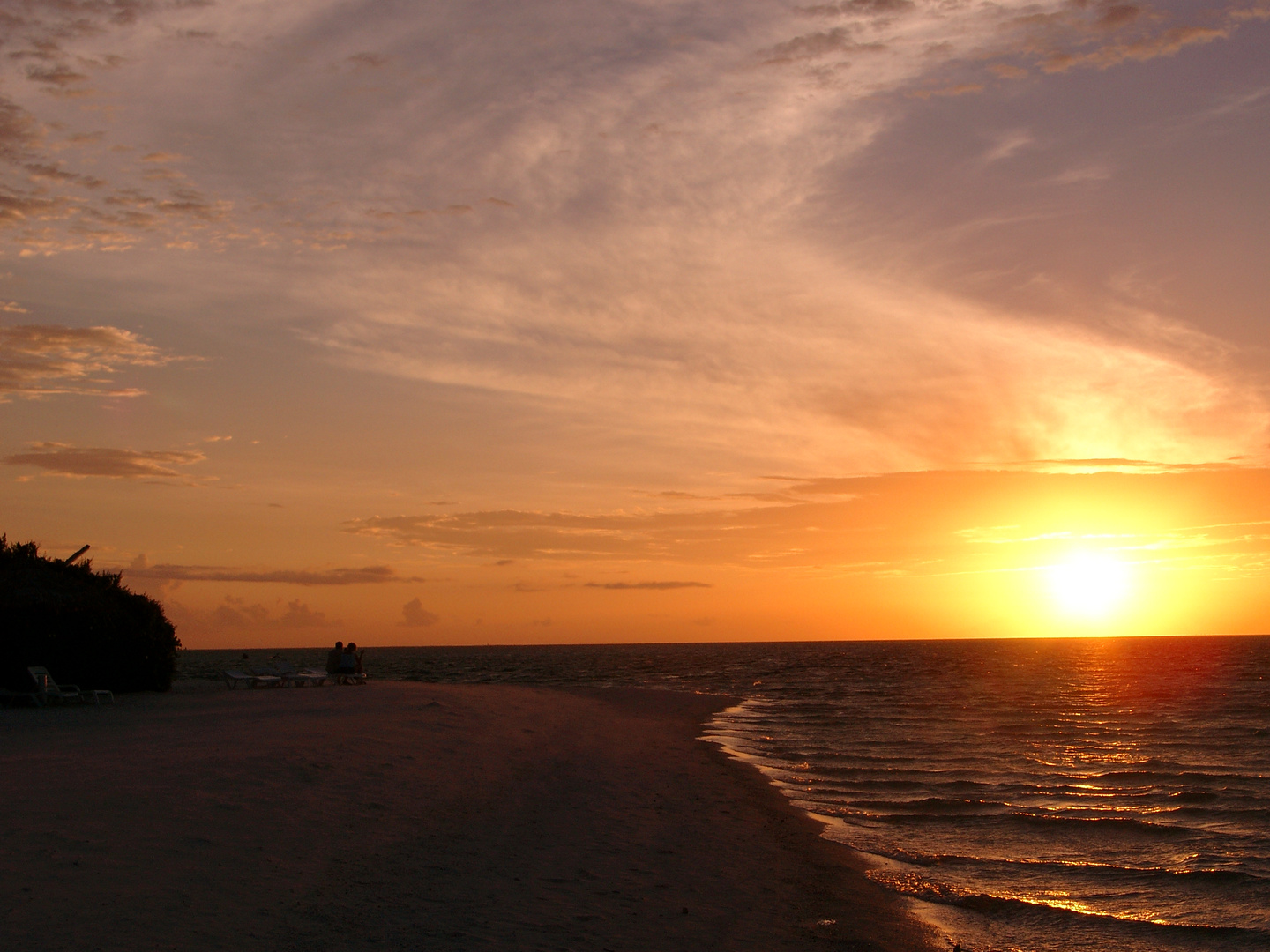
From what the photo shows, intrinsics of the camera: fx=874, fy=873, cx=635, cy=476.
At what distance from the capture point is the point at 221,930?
23.1ft

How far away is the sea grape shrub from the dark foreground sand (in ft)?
25.5

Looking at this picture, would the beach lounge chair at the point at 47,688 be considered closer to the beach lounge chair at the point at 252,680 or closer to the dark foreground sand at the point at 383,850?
the dark foreground sand at the point at 383,850

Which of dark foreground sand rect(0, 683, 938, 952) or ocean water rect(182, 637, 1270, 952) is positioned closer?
dark foreground sand rect(0, 683, 938, 952)

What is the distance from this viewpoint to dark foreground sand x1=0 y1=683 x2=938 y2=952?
24.5ft

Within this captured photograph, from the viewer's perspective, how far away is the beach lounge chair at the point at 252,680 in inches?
1224

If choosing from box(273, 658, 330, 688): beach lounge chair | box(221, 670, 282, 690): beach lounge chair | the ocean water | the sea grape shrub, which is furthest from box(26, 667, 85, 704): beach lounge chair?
the ocean water

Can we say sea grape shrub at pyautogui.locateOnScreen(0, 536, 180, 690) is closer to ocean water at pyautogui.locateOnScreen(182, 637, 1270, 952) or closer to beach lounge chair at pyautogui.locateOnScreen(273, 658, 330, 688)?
beach lounge chair at pyautogui.locateOnScreen(273, 658, 330, 688)

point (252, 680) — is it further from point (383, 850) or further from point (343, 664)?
point (383, 850)

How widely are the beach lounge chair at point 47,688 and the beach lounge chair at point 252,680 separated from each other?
23.4 feet

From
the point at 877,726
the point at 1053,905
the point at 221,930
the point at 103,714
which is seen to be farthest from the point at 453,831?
the point at 877,726

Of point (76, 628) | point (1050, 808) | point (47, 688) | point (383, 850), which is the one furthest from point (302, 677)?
point (1050, 808)

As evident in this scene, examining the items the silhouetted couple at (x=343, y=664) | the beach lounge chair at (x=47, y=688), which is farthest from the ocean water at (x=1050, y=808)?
the beach lounge chair at (x=47, y=688)

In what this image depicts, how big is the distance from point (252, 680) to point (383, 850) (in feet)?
78.6

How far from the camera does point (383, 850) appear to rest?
998 cm
